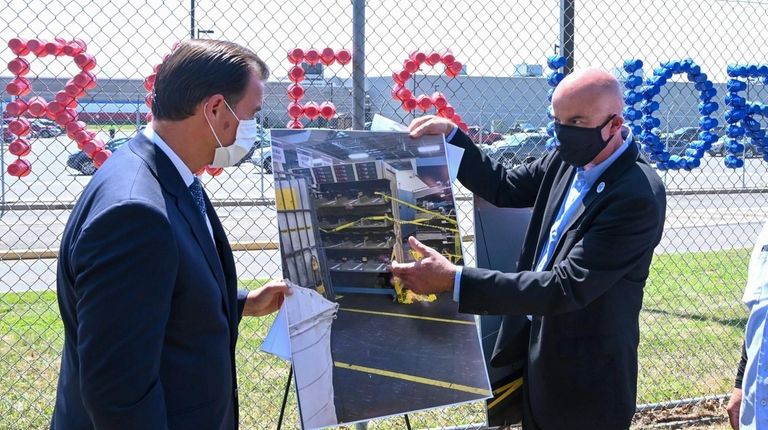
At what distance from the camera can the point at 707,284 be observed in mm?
8453

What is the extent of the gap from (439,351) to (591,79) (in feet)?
3.86

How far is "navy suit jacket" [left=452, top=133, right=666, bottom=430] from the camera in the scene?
2615 mm

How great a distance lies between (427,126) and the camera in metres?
2.96

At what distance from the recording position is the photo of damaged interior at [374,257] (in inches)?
102

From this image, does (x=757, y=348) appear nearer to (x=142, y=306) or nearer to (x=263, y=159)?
(x=142, y=306)

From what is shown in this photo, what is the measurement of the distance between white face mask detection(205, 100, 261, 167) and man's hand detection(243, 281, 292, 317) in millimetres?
573

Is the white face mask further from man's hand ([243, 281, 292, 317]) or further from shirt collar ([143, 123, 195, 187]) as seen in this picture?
man's hand ([243, 281, 292, 317])

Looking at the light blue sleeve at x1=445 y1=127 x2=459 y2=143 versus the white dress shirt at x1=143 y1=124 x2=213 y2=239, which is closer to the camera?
the white dress shirt at x1=143 y1=124 x2=213 y2=239

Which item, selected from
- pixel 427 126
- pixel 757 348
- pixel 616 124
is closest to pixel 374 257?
pixel 427 126

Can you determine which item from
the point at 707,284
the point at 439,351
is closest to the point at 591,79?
the point at 439,351

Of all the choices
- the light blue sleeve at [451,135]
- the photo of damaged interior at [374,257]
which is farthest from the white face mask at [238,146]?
the light blue sleeve at [451,135]

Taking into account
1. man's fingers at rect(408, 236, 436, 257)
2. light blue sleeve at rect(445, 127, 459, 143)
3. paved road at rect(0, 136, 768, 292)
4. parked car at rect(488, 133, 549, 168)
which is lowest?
paved road at rect(0, 136, 768, 292)

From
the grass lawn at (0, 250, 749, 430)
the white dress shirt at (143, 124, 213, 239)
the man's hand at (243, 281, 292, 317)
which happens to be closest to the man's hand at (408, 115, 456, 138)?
the man's hand at (243, 281, 292, 317)

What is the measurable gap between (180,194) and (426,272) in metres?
1.05
